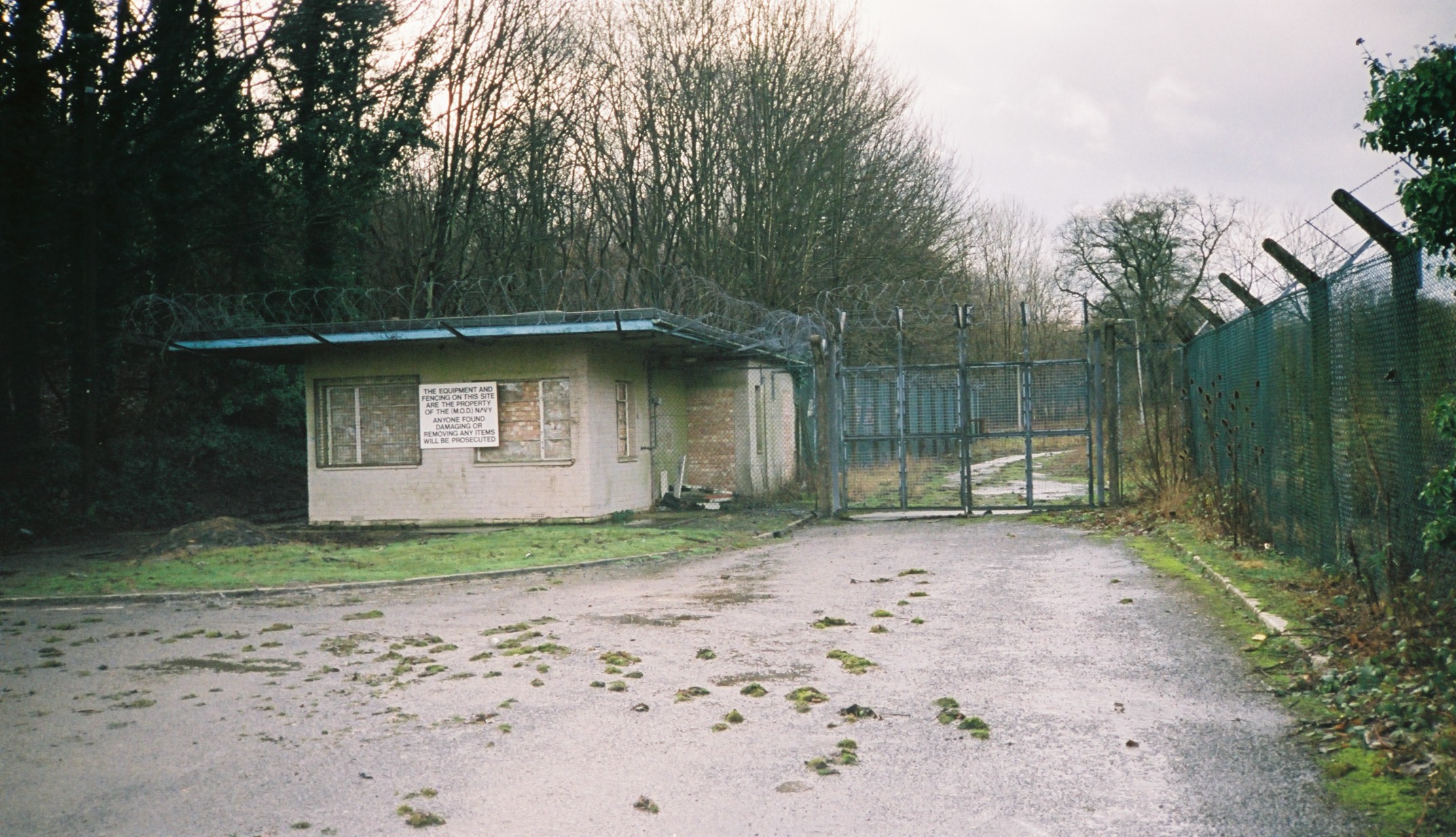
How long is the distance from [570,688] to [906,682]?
193cm

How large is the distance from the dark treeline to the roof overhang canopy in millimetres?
3654

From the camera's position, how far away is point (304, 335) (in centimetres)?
1980

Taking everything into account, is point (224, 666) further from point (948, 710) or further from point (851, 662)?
point (948, 710)

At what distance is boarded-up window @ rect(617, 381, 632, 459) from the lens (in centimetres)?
2148

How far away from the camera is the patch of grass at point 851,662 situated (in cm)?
732

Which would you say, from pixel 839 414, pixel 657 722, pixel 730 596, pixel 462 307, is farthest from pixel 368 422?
pixel 657 722

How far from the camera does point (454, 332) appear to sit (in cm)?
1892

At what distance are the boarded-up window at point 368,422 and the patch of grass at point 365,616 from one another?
10.7 meters

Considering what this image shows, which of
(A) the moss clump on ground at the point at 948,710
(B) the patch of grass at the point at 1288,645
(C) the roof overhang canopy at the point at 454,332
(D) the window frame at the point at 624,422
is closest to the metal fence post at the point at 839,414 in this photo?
(C) the roof overhang canopy at the point at 454,332

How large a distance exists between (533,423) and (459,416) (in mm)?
1410

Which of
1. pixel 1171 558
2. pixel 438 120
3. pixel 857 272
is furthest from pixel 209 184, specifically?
pixel 1171 558

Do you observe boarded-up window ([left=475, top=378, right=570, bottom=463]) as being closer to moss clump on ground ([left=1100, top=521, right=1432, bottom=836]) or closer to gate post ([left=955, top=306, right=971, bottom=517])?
gate post ([left=955, top=306, right=971, bottom=517])

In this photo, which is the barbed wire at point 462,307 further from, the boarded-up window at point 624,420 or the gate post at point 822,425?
the boarded-up window at point 624,420

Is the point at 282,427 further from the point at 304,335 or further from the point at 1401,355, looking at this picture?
the point at 1401,355
